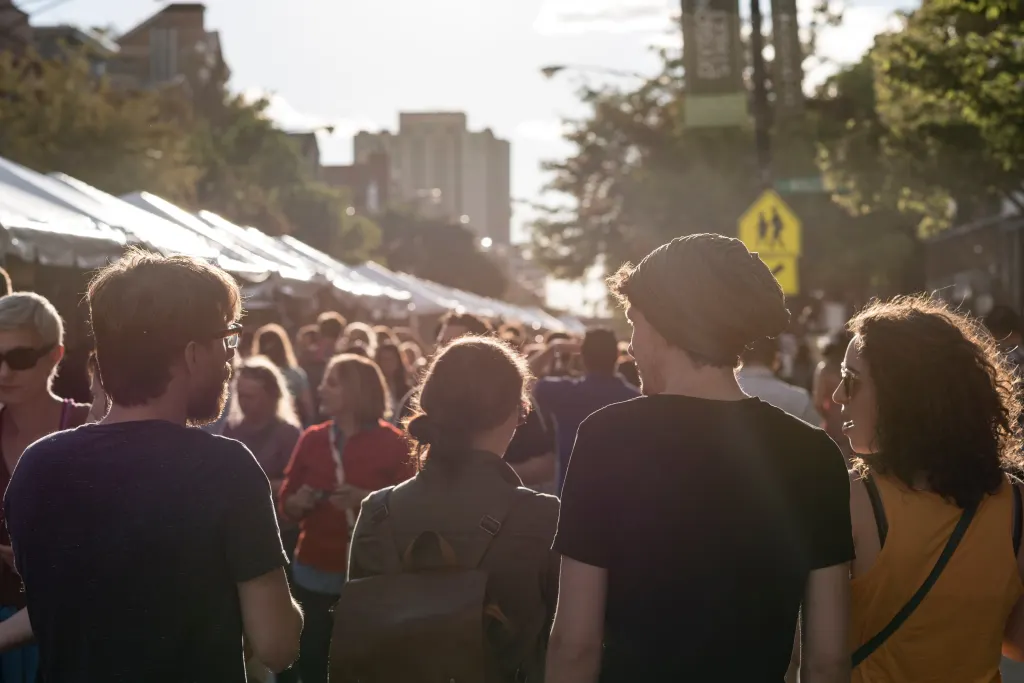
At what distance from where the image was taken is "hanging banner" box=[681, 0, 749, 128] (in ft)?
50.7

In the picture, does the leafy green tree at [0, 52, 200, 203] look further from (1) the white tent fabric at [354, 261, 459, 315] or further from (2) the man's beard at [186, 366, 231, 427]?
(2) the man's beard at [186, 366, 231, 427]

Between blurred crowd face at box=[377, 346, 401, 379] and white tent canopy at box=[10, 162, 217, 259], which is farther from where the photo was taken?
blurred crowd face at box=[377, 346, 401, 379]

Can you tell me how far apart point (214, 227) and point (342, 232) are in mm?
49879

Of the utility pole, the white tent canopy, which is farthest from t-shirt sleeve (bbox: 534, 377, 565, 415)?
the utility pole

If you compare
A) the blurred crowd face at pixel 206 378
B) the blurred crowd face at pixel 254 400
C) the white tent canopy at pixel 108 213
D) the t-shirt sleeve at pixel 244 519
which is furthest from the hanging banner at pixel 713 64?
the t-shirt sleeve at pixel 244 519

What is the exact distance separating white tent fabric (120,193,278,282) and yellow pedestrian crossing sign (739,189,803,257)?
5682 millimetres

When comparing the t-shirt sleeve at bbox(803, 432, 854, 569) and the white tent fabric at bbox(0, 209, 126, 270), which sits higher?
the white tent fabric at bbox(0, 209, 126, 270)

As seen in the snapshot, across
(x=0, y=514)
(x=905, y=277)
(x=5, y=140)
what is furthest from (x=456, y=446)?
(x=905, y=277)

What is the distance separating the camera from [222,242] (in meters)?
13.1

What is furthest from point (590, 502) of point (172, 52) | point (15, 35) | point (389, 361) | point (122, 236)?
point (172, 52)

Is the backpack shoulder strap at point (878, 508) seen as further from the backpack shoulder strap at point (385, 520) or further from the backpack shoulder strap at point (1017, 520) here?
the backpack shoulder strap at point (385, 520)

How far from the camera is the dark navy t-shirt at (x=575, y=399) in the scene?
8.64m

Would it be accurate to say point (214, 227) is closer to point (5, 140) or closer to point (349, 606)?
point (349, 606)

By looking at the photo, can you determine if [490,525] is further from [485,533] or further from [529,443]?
[529,443]
